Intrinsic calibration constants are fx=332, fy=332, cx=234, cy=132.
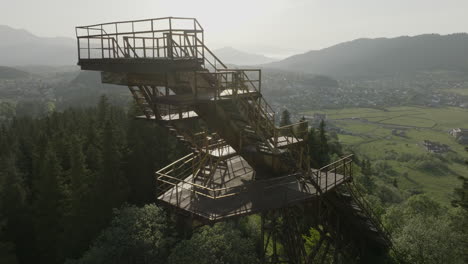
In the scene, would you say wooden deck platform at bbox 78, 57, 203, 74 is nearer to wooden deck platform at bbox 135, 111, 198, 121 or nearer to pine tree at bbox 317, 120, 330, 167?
wooden deck platform at bbox 135, 111, 198, 121

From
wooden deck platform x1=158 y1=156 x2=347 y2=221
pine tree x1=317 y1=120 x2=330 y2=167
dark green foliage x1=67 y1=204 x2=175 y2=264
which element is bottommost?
dark green foliage x1=67 y1=204 x2=175 y2=264

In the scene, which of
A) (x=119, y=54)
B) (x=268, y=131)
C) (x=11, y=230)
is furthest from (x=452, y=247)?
→ (x=11, y=230)

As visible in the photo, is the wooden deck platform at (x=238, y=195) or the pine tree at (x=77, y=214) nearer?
the wooden deck platform at (x=238, y=195)

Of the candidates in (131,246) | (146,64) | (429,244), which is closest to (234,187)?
(146,64)

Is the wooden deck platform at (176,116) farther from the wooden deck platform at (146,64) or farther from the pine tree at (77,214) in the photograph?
the pine tree at (77,214)

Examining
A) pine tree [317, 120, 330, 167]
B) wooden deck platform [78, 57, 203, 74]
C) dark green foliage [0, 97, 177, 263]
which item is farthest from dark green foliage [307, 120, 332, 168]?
wooden deck platform [78, 57, 203, 74]

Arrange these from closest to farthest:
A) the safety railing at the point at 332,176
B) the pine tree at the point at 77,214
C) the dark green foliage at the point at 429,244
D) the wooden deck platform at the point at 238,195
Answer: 1. the wooden deck platform at the point at 238,195
2. the safety railing at the point at 332,176
3. the dark green foliage at the point at 429,244
4. the pine tree at the point at 77,214

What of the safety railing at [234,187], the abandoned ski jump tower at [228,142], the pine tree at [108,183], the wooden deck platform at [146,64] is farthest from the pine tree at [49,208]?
the safety railing at [234,187]
